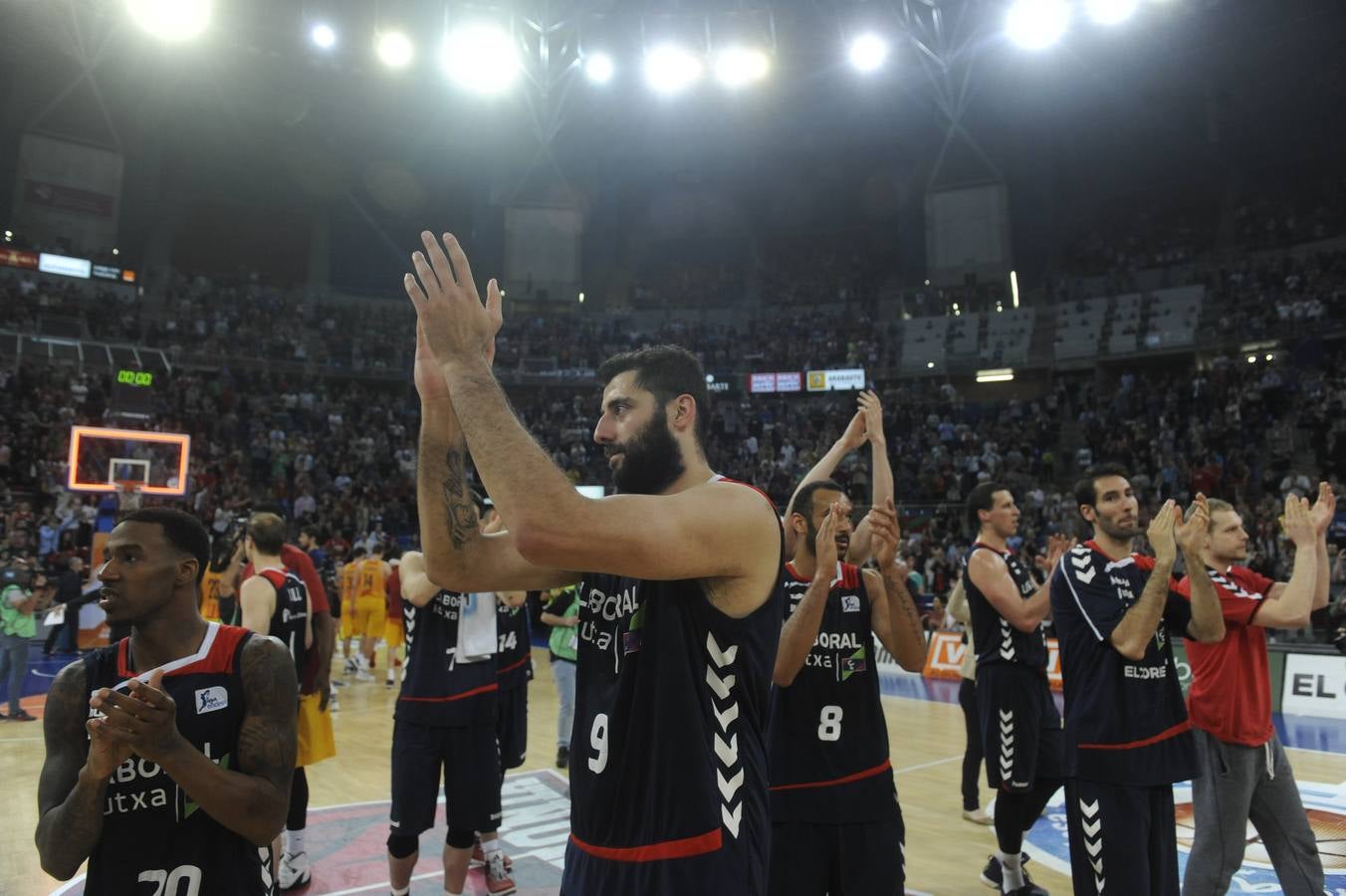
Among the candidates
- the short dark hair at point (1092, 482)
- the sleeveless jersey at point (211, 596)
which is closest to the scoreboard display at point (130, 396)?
the sleeveless jersey at point (211, 596)

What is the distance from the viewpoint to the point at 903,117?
3170cm

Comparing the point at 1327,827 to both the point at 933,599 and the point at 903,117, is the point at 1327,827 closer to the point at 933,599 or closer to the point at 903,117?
the point at 933,599

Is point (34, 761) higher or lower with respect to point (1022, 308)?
lower

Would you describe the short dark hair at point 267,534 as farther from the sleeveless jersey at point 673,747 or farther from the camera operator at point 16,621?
the camera operator at point 16,621

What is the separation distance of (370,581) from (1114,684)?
11141 mm

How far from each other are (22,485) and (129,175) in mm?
14414

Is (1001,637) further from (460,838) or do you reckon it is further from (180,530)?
(180,530)

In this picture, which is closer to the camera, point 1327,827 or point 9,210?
point 1327,827

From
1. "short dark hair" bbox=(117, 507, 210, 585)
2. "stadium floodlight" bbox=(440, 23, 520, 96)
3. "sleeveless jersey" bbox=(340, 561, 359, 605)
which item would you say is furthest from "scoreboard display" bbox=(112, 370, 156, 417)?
"short dark hair" bbox=(117, 507, 210, 585)

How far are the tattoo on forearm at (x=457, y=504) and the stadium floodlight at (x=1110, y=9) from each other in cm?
2560

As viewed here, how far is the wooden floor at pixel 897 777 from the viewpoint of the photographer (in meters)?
5.57

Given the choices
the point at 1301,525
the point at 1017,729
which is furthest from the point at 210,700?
the point at 1301,525

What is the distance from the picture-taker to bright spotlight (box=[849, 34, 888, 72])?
25047 mm

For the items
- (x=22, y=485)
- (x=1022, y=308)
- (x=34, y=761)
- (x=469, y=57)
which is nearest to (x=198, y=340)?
(x=22, y=485)
